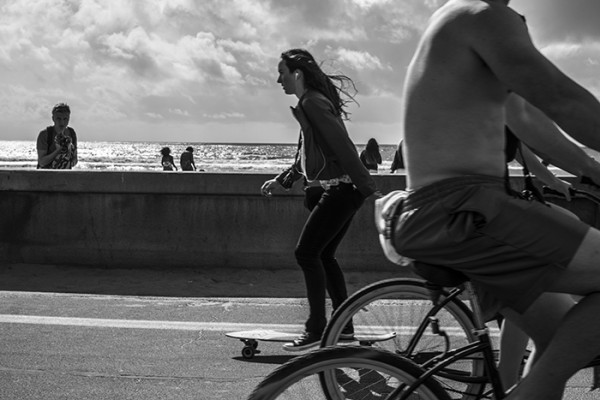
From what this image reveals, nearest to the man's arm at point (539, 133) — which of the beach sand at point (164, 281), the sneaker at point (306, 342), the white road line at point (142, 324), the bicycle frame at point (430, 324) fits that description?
the bicycle frame at point (430, 324)

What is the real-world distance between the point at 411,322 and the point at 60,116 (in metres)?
6.87

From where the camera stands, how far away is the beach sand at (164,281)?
28.5 ft

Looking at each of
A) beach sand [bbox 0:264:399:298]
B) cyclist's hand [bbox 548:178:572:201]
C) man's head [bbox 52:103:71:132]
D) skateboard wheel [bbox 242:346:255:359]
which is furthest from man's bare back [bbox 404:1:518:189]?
man's head [bbox 52:103:71:132]

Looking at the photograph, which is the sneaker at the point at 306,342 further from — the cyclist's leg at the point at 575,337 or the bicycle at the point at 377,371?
the cyclist's leg at the point at 575,337

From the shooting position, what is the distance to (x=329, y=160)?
5.97m

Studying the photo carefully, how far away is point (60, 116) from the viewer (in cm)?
1015

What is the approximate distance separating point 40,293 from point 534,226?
6483mm

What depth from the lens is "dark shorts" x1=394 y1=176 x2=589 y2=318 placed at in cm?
279

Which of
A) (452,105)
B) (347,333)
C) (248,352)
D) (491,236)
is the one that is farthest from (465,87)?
(248,352)

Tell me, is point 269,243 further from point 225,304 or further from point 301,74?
point 301,74

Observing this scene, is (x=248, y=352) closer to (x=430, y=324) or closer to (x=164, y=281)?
(x=430, y=324)

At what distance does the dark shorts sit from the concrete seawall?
21.1 ft

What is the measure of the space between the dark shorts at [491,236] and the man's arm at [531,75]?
0.90 feet

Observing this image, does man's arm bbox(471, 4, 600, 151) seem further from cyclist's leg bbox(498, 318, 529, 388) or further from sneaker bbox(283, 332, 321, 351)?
sneaker bbox(283, 332, 321, 351)
